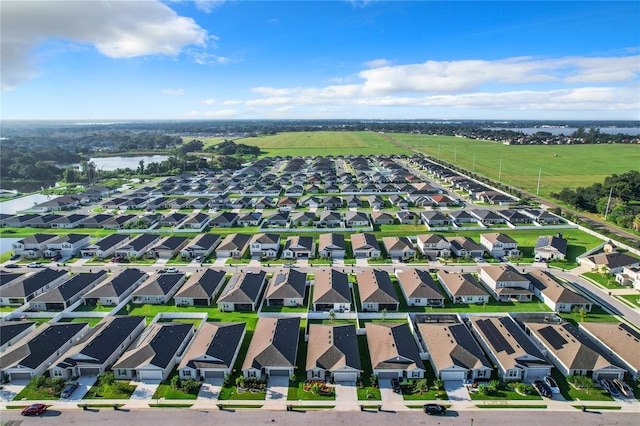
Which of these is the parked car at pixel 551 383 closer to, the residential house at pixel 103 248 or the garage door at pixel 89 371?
the garage door at pixel 89 371

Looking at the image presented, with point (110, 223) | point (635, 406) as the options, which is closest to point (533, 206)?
point (635, 406)

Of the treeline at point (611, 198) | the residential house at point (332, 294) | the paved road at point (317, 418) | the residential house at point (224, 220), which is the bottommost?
the paved road at point (317, 418)

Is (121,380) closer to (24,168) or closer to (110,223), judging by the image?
(110,223)

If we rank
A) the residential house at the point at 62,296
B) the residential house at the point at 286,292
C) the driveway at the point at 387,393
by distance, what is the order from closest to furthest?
the driveway at the point at 387,393, the residential house at the point at 62,296, the residential house at the point at 286,292

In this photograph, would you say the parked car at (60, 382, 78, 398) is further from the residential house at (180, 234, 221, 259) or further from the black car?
the black car

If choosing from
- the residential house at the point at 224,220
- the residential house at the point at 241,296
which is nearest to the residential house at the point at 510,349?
the residential house at the point at 241,296

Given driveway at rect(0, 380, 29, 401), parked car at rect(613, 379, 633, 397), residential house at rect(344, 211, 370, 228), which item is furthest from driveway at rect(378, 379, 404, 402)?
residential house at rect(344, 211, 370, 228)
